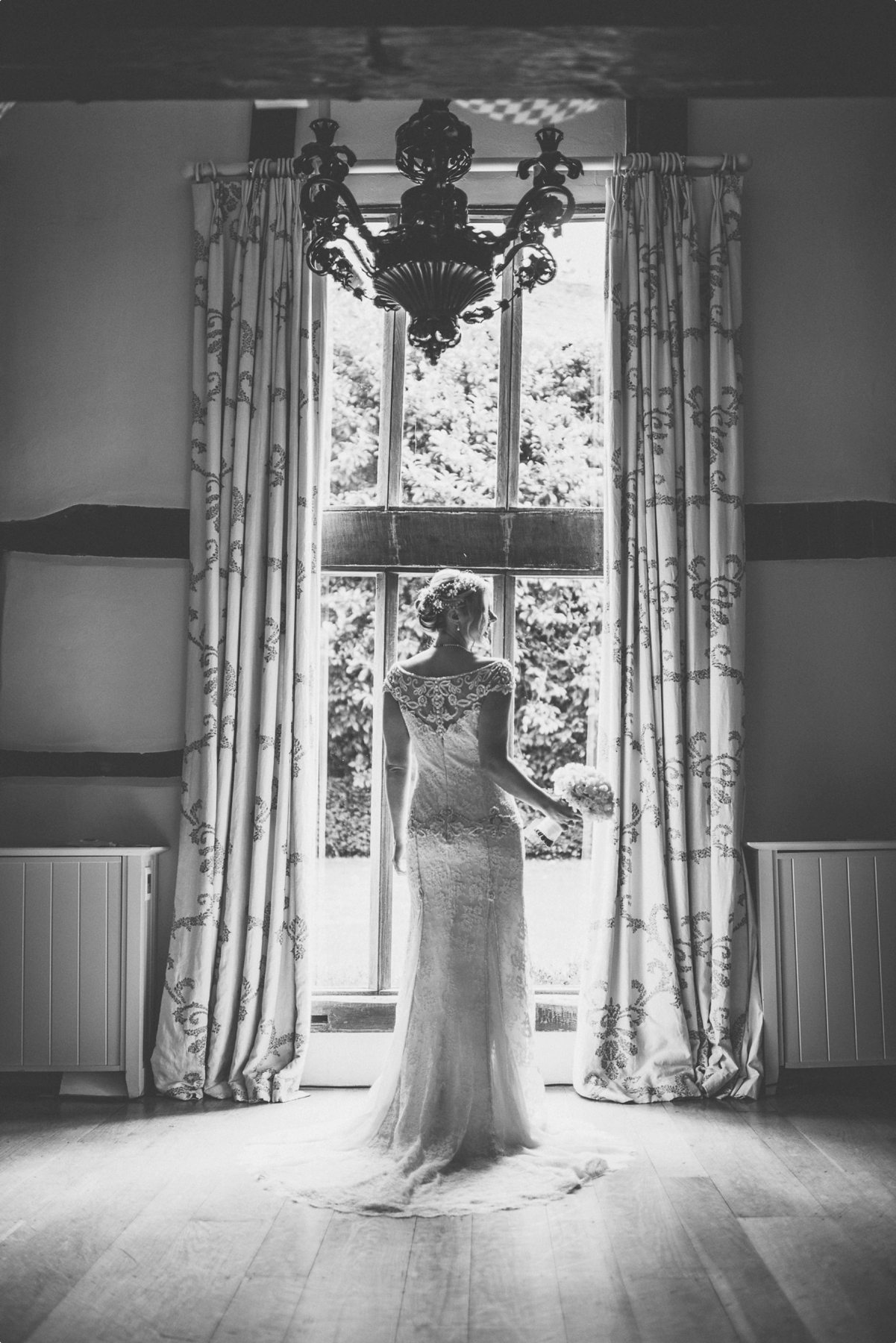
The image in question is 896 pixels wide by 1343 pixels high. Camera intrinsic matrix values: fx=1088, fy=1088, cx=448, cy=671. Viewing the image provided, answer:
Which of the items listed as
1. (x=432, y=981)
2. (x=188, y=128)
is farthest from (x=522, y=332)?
(x=432, y=981)

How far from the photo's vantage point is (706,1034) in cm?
416

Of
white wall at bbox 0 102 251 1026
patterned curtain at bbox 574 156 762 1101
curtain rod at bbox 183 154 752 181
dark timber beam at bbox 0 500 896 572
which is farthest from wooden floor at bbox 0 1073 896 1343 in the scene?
curtain rod at bbox 183 154 752 181

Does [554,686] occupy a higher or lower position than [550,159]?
lower

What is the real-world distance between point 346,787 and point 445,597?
4.49 feet

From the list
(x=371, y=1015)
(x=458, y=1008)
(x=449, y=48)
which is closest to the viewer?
(x=449, y=48)

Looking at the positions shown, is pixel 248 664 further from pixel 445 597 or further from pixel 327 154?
pixel 327 154

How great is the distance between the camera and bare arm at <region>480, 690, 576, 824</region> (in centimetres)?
348

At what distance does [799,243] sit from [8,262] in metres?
3.37

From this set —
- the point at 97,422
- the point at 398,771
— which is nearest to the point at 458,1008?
the point at 398,771

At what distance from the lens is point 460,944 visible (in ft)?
11.4

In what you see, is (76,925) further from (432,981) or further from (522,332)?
(522,332)

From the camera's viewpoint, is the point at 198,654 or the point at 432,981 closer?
the point at 432,981

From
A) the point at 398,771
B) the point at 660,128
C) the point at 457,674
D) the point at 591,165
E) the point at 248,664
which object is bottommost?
the point at 398,771

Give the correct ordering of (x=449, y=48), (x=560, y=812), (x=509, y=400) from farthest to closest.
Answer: (x=509, y=400) < (x=560, y=812) < (x=449, y=48)
